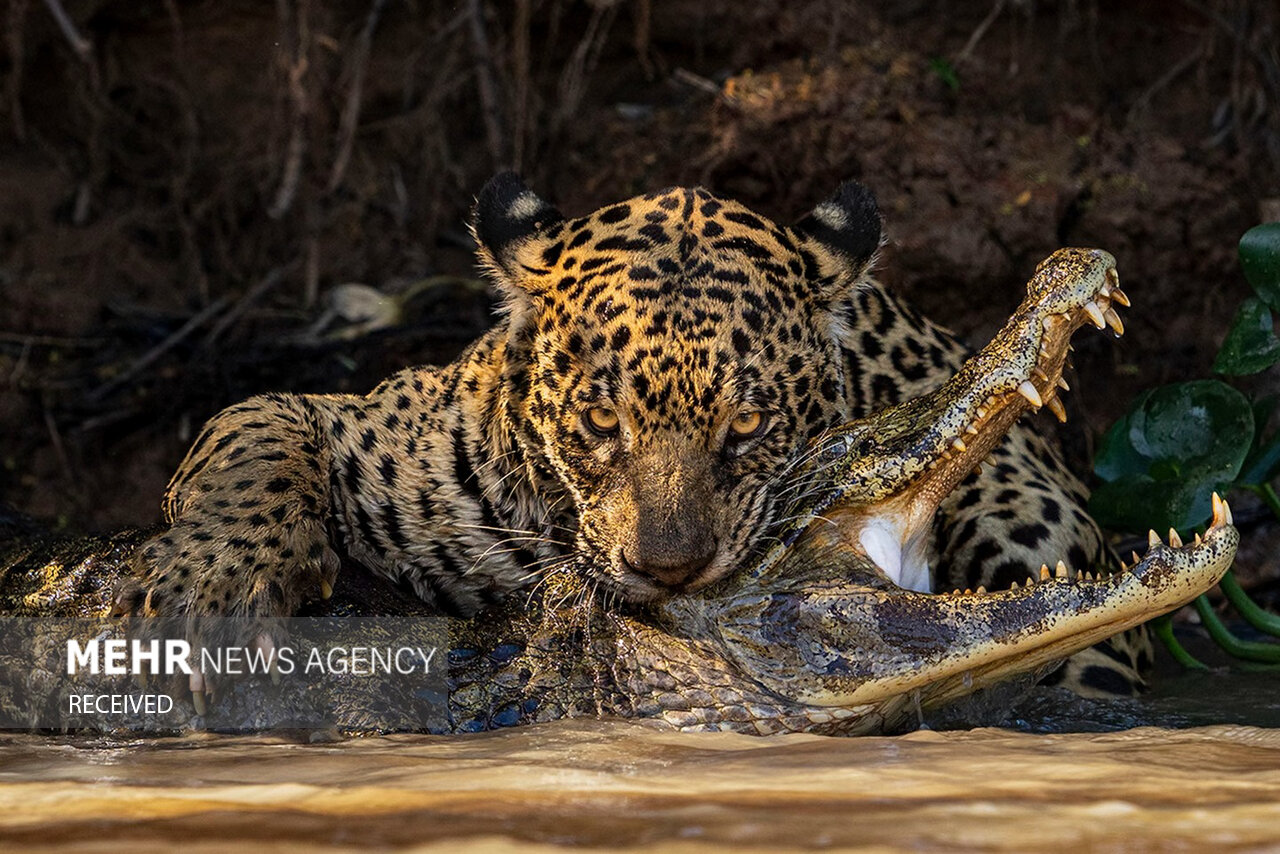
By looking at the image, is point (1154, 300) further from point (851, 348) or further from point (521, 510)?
point (521, 510)

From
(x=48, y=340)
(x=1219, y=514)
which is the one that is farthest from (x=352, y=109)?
(x=1219, y=514)

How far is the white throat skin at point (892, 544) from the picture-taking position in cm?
455

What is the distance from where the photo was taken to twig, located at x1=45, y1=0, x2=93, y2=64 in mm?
8883

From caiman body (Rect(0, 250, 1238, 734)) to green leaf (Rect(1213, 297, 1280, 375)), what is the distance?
5.06ft

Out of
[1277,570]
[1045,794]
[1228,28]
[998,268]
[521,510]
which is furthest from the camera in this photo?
[1228,28]

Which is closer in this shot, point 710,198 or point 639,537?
point 639,537

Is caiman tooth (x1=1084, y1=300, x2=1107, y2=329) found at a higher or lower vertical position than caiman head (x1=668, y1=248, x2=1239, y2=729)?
higher

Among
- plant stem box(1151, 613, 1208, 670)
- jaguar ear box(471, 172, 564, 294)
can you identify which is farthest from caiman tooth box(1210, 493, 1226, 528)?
jaguar ear box(471, 172, 564, 294)

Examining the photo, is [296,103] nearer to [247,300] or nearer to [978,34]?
[247,300]

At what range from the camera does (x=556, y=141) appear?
30.4ft

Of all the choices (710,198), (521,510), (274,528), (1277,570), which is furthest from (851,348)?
(1277,570)

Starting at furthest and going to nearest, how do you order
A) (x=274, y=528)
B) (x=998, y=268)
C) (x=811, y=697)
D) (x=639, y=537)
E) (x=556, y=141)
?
(x=556, y=141)
(x=998, y=268)
(x=274, y=528)
(x=639, y=537)
(x=811, y=697)

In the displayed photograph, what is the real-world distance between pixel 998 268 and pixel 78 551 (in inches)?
192

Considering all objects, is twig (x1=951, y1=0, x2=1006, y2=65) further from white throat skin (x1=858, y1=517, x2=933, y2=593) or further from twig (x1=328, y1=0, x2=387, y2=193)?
white throat skin (x1=858, y1=517, x2=933, y2=593)
